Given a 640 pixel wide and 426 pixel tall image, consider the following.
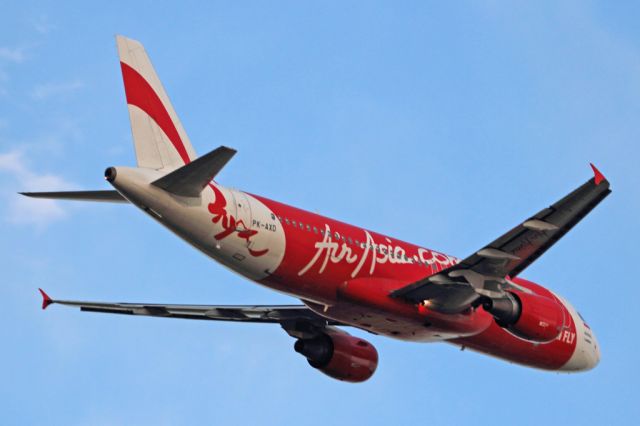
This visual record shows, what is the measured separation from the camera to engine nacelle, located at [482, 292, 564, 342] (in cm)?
3700

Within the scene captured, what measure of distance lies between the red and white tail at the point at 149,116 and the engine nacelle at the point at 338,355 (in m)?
9.43

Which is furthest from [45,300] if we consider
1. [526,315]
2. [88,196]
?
[526,315]

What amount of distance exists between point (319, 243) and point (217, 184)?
147 inches

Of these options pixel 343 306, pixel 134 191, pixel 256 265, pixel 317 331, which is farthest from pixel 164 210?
pixel 317 331

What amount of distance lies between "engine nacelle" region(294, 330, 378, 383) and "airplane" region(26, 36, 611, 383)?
25cm

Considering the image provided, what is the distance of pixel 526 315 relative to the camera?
3706 centimetres

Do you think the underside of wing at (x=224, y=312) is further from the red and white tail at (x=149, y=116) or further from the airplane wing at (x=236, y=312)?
the red and white tail at (x=149, y=116)

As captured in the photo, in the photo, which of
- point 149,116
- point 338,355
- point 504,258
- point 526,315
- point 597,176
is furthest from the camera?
point 338,355

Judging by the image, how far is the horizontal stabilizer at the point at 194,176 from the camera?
101ft

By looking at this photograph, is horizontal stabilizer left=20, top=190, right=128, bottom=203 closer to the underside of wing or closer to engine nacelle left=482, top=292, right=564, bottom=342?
the underside of wing

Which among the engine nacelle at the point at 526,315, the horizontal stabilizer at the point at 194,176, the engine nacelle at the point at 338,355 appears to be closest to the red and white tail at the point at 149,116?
the horizontal stabilizer at the point at 194,176

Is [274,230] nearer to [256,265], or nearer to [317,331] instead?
[256,265]

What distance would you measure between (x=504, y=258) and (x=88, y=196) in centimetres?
1268

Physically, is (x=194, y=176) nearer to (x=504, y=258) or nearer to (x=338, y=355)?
(x=504, y=258)
